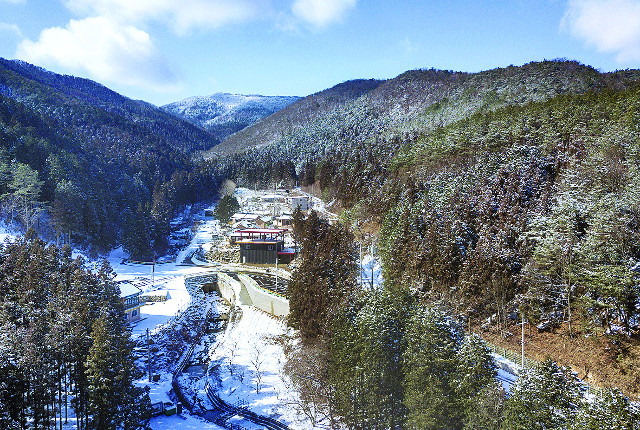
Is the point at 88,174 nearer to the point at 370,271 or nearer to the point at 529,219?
the point at 370,271

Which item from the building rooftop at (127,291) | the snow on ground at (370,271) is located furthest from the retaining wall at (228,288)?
the snow on ground at (370,271)

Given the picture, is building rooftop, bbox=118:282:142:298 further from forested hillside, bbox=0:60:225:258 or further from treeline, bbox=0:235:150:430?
forested hillside, bbox=0:60:225:258

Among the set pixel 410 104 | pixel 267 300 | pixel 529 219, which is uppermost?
pixel 410 104

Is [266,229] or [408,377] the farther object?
[266,229]

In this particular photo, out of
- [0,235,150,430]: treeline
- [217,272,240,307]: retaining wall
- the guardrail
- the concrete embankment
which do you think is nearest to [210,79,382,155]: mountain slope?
[217,272,240,307]: retaining wall

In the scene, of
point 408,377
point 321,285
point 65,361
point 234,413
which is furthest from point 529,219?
point 65,361

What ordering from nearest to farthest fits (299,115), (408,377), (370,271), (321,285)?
1. (408,377)
2. (321,285)
3. (370,271)
4. (299,115)

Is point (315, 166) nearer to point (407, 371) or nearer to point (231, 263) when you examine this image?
point (231, 263)

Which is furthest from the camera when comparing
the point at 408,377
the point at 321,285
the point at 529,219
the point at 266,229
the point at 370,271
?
the point at 266,229
